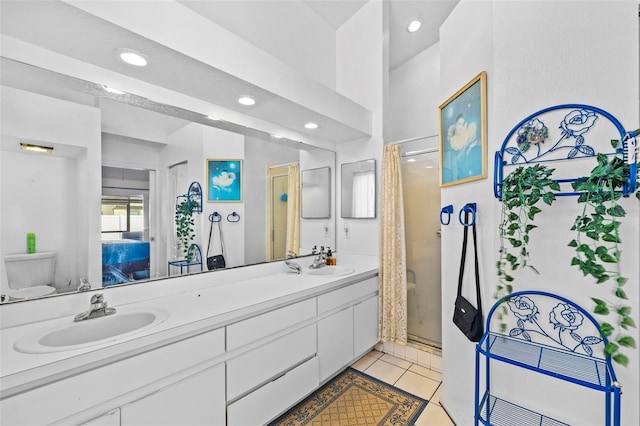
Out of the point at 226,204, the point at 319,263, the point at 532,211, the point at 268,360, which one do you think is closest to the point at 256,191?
the point at 226,204

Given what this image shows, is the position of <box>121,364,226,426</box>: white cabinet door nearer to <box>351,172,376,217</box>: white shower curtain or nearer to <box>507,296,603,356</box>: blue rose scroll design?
<box>507,296,603,356</box>: blue rose scroll design

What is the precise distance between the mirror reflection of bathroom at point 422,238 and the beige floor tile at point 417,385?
1.31 feet

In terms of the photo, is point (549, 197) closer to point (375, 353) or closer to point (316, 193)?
point (316, 193)

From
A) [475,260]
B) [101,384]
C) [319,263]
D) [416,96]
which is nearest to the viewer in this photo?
[101,384]

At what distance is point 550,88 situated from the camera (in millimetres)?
1180

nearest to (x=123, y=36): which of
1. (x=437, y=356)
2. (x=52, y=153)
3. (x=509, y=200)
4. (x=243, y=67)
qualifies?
(x=243, y=67)

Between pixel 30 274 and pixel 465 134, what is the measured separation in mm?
2410

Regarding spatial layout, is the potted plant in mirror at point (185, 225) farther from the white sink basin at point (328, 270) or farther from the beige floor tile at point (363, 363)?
the beige floor tile at point (363, 363)

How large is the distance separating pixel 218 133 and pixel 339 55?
185 cm

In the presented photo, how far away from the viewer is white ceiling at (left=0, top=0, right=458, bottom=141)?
1.11 m

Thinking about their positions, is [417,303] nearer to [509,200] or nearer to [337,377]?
[337,377]

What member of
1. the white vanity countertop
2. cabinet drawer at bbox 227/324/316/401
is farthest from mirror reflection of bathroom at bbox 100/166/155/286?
cabinet drawer at bbox 227/324/316/401

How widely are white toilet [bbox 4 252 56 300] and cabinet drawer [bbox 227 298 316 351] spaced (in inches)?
36.3

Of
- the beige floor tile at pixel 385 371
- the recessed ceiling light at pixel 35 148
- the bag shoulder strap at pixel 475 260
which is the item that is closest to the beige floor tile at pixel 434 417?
the beige floor tile at pixel 385 371
